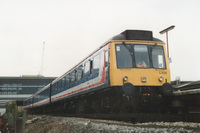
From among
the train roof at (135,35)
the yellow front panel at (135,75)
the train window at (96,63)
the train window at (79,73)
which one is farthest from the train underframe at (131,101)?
the train window at (79,73)

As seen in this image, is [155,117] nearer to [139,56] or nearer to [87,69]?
[139,56]

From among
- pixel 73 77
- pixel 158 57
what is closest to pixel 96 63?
pixel 158 57

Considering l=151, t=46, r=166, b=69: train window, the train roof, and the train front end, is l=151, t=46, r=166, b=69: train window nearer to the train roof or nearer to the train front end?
the train front end

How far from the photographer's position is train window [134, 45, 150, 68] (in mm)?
8922

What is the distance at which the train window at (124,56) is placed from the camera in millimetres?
8758

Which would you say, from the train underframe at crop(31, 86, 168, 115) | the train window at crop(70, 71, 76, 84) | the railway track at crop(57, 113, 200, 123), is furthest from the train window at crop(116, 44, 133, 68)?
the train window at crop(70, 71, 76, 84)

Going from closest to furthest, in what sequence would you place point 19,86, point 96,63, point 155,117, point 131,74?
1. point 155,117
2. point 131,74
3. point 96,63
4. point 19,86

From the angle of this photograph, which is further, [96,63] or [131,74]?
[96,63]

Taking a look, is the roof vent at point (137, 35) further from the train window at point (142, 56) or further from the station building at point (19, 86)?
the station building at point (19, 86)

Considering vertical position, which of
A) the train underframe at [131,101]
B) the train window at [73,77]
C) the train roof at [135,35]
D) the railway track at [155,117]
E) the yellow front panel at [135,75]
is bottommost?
Result: the railway track at [155,117]

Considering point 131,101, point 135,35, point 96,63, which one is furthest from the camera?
point 96,63

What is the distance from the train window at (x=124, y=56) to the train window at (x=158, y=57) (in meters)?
0.92

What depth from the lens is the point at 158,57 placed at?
9250 millimetres

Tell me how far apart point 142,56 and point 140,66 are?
478 mm
